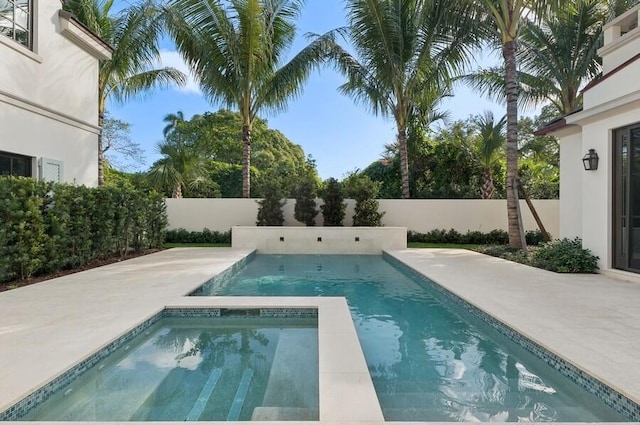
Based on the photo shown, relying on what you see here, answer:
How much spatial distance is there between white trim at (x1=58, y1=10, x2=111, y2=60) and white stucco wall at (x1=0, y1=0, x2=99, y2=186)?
0.13 meters

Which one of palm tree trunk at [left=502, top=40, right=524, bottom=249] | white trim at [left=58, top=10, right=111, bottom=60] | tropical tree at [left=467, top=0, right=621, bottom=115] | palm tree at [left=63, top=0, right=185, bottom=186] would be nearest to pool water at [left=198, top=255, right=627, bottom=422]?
palm tree trunk at [left=502, top=40, right=524, bottom=249]

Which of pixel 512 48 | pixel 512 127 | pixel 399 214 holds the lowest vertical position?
pixel 399 214

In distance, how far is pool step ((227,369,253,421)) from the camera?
323 centimetres

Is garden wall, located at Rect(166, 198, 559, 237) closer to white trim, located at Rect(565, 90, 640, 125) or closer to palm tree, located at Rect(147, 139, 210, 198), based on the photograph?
palm tree, located at Rect(147, 139, 210, 198)

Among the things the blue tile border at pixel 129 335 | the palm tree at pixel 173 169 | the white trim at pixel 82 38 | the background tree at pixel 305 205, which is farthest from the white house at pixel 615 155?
the palm tree at pixel 173 169

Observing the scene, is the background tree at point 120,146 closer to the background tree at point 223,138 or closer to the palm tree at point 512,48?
the background tree at point 223,138

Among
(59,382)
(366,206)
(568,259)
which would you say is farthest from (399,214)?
(59,382)

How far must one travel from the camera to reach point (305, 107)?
29172mm

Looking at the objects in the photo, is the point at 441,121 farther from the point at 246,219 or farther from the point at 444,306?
the point at 444,306

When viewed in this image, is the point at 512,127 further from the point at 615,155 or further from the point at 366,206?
the point at 366,206

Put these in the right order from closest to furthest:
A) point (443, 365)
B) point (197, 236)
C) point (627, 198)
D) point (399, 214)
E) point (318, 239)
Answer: point (443, 365)
point (627, 198)
point (318, 239)
point (197, 236)
point (399, 214)

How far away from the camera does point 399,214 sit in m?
17.5

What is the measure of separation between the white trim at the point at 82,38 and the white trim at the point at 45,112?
228 centimetres

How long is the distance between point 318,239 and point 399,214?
475 cm
